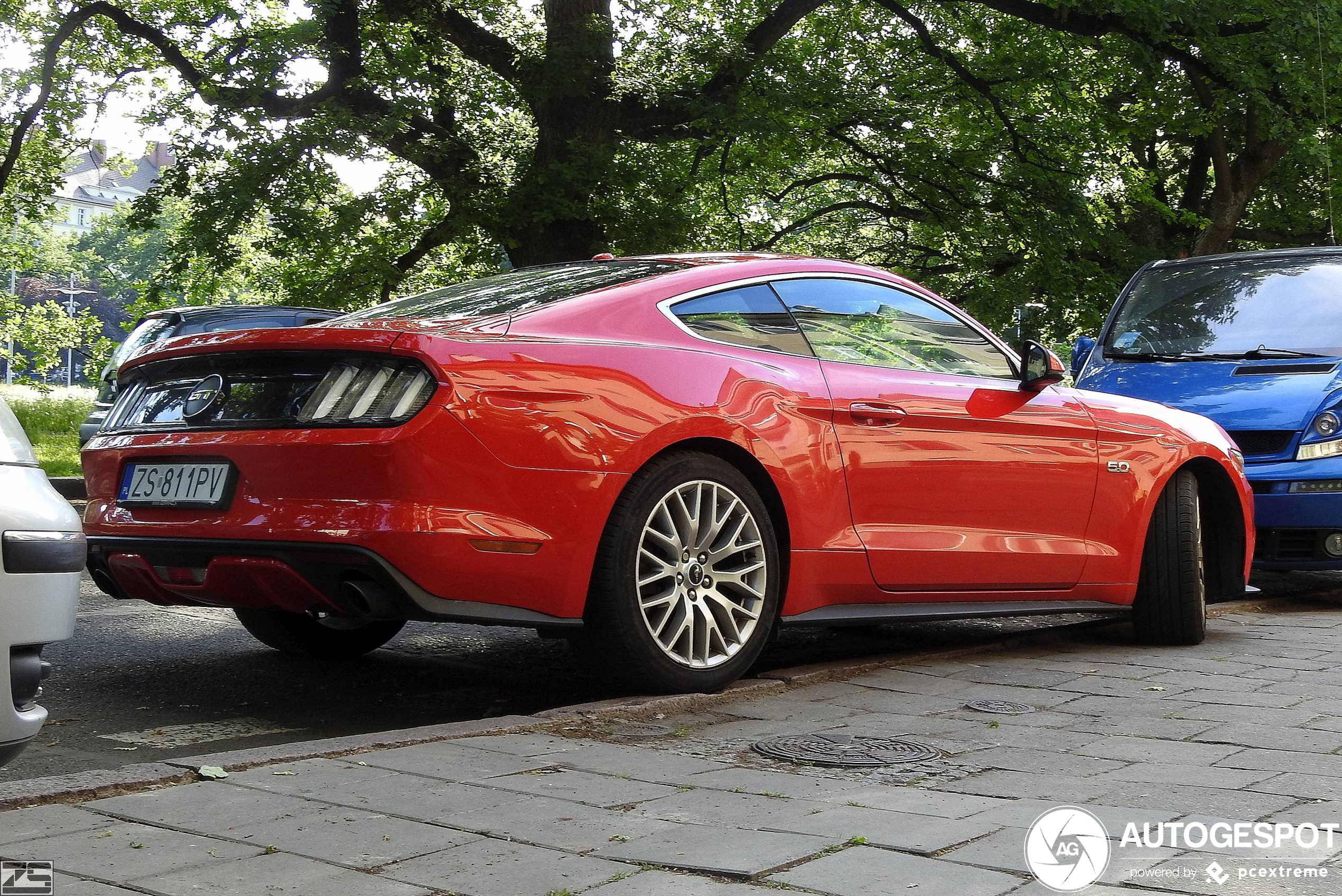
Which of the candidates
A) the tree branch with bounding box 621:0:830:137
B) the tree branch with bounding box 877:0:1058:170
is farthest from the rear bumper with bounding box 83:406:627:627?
the tree branch with bounding box 877:0:1058:170

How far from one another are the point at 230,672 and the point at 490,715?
3.97 feet

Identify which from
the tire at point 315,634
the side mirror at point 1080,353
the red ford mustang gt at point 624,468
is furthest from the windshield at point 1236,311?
the tire at point 315,634

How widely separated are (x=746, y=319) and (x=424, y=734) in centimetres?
190

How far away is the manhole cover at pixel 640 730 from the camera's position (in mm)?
4227

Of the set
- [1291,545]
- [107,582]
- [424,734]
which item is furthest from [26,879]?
[1291,545]

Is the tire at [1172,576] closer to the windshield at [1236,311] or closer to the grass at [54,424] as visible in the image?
the windshield at [1236,311]

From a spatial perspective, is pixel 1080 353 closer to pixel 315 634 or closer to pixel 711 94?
pixel 315 634

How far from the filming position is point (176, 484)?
4.57 m

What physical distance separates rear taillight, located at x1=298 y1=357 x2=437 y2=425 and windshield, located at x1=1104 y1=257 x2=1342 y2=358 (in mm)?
5762

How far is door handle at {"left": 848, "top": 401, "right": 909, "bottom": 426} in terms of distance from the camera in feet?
17.1

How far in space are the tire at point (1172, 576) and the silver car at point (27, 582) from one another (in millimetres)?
4668

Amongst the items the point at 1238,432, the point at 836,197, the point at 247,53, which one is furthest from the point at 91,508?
the point at 836,197

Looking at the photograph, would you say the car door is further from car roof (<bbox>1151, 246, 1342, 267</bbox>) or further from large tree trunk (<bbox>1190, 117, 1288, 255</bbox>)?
large tree trunk (<bbox>1190, 117, 1288, 255</bbox>)

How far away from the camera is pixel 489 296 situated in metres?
5.06
